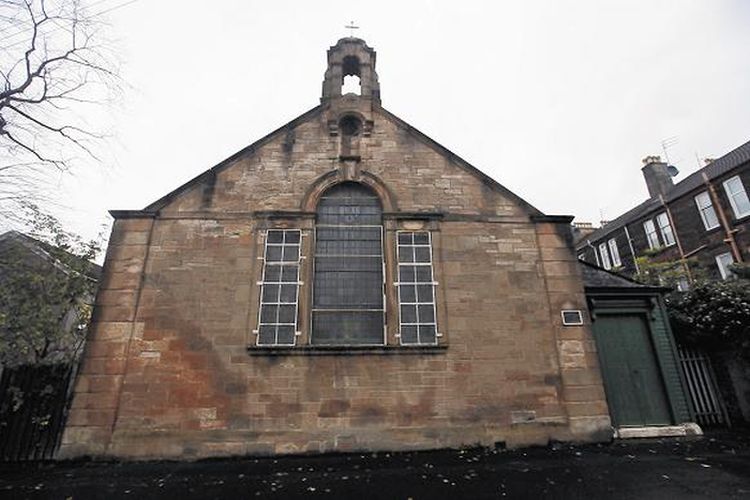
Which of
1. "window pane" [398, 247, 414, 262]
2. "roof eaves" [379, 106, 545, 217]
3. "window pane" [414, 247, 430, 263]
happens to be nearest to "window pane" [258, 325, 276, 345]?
"window pane" [398, 247, 414, 262]

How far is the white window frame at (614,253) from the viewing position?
24.4 m

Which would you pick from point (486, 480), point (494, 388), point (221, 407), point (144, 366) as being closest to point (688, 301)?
point (494, 388)

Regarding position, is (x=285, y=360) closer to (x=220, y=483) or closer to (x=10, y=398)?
(x=220, y=483)

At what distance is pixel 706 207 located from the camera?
63.6ft

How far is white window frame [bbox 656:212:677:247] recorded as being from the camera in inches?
827

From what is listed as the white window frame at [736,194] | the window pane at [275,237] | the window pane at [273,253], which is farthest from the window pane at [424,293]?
the white window frame at [736,194]

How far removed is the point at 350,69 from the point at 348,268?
650 cm

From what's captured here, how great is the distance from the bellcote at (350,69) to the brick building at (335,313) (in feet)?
4.12

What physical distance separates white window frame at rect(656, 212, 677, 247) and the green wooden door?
45.8 feet

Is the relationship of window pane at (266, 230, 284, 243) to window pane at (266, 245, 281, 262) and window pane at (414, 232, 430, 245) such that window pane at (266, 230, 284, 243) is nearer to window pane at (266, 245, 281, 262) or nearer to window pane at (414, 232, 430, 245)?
window pane at (266, 245, 281, 262)

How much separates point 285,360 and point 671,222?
2111 cm

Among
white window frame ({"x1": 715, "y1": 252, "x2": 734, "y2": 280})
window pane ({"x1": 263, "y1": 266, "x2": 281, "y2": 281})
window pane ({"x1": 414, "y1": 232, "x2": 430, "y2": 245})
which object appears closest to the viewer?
window pane ({"x1": 263, "y1": 266, "x2": 281, "y2": 281})

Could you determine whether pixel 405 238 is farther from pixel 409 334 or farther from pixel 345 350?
pixel 345 350

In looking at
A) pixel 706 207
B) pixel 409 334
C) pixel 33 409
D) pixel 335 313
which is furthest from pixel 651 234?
pixel 33 409
